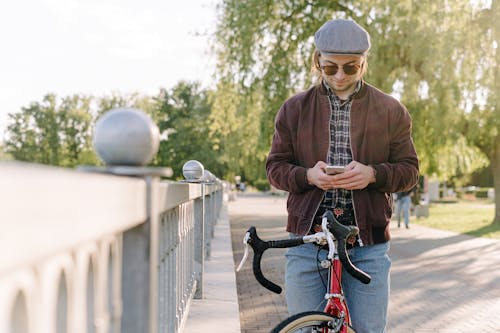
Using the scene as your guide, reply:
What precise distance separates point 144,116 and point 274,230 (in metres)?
18.9

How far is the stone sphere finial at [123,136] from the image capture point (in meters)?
1.82

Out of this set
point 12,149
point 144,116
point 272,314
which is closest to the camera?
point 144,116

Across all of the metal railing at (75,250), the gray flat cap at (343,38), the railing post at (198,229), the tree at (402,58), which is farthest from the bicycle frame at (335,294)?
the tree at (402,58)

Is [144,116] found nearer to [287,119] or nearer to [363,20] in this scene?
[287,119]

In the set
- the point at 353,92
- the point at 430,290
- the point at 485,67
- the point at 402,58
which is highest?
the point at 402,58

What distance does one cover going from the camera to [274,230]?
67.9ft

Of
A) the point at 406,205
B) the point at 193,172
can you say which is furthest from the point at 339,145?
the point at 406,205

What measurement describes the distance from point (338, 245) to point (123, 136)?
1.37 m

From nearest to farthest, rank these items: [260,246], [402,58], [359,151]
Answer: [260,246] → [359,151] → [402,58]

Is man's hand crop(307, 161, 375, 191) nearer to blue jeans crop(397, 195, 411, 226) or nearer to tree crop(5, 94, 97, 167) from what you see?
blue jeans crop(397, 195, 411, 226)

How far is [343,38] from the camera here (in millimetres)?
3250

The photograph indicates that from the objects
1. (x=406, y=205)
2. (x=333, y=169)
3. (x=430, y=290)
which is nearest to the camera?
(x=333, y=169)

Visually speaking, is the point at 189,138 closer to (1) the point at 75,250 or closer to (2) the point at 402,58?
(2) the point at 402,58

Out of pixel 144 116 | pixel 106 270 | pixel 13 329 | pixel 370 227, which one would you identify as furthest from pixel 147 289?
pixel 370 227
